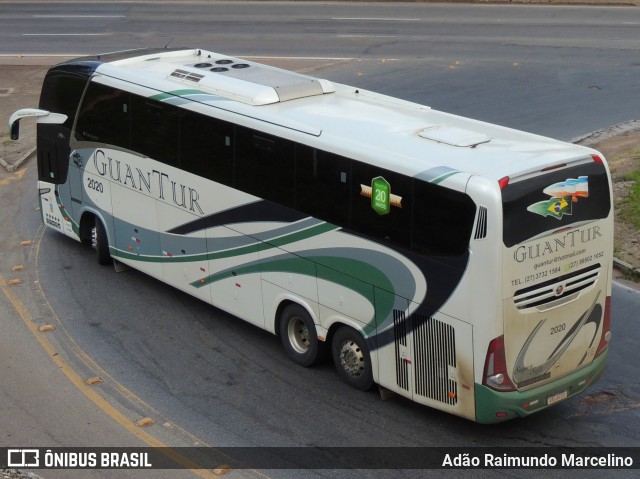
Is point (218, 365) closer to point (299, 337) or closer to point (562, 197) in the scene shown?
point (299, 337)

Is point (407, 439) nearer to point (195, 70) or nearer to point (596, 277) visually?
point (596, 277)

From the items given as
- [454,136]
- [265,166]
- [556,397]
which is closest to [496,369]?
[556,397]

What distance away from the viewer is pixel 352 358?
13.1 meters

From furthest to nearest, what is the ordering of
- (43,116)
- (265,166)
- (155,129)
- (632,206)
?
(632,206) < (43,116) < (155,129) < (265,166)

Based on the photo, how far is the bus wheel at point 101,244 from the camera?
17344 mm

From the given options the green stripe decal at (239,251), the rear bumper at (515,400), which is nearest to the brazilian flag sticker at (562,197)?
the rear bumper at (515,400)

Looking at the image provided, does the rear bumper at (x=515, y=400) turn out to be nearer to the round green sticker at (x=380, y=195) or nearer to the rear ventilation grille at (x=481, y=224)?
the rear ventilation grille at (x=481, y=224)

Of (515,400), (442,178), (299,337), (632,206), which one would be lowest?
(632,206)

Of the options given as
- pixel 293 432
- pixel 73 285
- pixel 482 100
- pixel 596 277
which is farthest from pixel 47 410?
pixel 482 100

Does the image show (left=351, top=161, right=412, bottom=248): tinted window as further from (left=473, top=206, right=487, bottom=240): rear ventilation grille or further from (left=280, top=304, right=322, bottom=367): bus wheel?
(left=280, top=304, right=322, bottom=367): bus wheel

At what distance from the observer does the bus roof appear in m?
11.5

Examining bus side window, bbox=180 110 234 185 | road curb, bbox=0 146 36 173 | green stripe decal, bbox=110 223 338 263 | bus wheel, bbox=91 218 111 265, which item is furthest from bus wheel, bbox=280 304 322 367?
road curb, bbox=0 146 36 173

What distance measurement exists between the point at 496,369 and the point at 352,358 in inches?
96.6

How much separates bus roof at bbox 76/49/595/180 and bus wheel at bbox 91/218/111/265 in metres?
2.64
